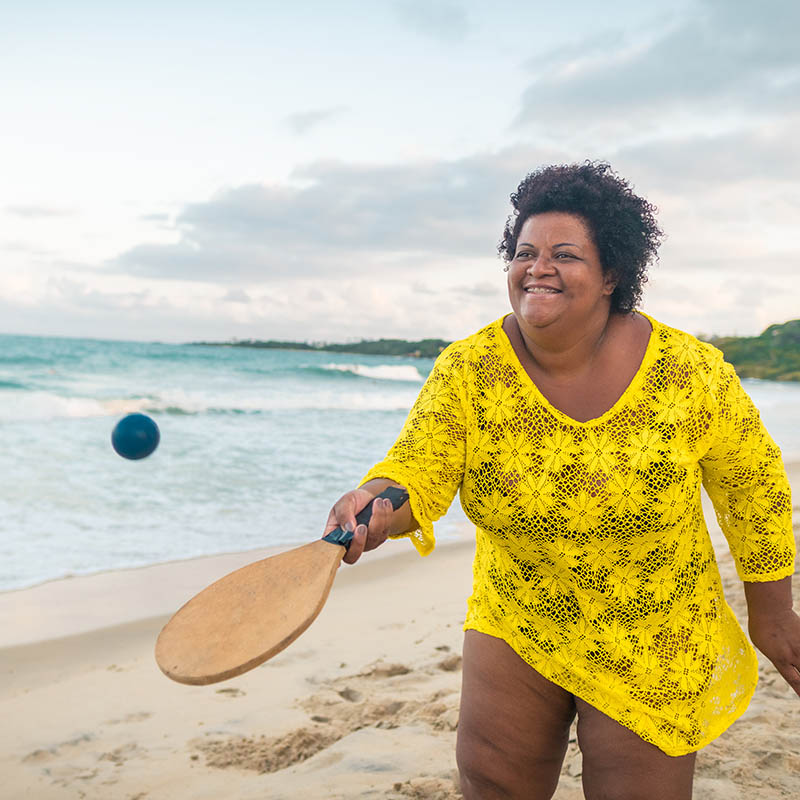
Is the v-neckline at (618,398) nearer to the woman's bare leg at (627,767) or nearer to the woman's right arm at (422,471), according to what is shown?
the woman's right arm at (422,471)

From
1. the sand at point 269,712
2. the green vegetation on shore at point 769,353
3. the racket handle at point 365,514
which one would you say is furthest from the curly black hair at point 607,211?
the green vegetation on shore at point 769,353

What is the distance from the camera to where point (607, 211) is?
89.4 inches

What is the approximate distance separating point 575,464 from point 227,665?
3.35 ft

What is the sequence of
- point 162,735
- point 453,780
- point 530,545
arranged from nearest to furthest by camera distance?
1. point 530,545
2. point 453,780
3. point 162,735

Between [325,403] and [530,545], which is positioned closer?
[530,545]

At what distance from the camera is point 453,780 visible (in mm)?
3094

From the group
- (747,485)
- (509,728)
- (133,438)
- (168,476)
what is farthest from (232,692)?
(168,476)

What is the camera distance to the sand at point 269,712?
10.4ft

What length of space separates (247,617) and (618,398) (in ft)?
3.69

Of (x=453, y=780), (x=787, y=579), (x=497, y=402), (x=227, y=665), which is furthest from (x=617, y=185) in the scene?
(x=453, y=780)

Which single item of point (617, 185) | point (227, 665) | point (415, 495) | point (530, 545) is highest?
point (617, 185)

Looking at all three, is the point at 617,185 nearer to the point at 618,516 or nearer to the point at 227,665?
the point at 618,516

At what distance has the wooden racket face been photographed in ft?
5.50

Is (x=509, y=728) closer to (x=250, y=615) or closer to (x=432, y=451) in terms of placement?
(x=432, y=451)
